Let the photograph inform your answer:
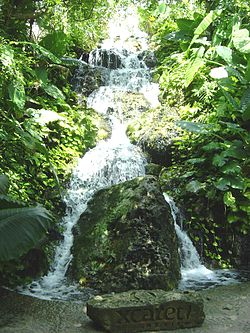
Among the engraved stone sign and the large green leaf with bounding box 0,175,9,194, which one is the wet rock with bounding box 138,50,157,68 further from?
the engraved stone sign

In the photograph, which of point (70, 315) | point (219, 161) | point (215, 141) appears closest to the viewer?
point (70, 315)

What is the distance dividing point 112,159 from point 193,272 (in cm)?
305

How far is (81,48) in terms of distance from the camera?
11.8 metres

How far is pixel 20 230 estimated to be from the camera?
280cm

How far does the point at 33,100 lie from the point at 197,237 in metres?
3.97

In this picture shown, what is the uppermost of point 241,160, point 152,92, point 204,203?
point 152,92

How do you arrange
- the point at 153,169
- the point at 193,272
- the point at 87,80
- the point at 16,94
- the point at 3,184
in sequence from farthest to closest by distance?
the point at 87,80 → the point at 153,169 → the point at 16,94 → the point at 193,272 → the point at 3,184

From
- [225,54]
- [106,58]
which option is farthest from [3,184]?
[106,58]

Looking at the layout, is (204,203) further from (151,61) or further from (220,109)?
(151,61)

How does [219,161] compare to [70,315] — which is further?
[219,161]

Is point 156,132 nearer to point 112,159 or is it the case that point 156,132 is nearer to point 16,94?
point 112,159

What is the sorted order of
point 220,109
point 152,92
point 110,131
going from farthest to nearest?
point 152,92 < point 110,131 < point 220,109

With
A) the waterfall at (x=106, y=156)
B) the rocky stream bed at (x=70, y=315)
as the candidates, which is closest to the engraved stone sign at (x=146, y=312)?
the rocky stream bed at (x=70, y=315)

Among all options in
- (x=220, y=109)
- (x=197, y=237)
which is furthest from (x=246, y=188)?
(x=220, y=109)
